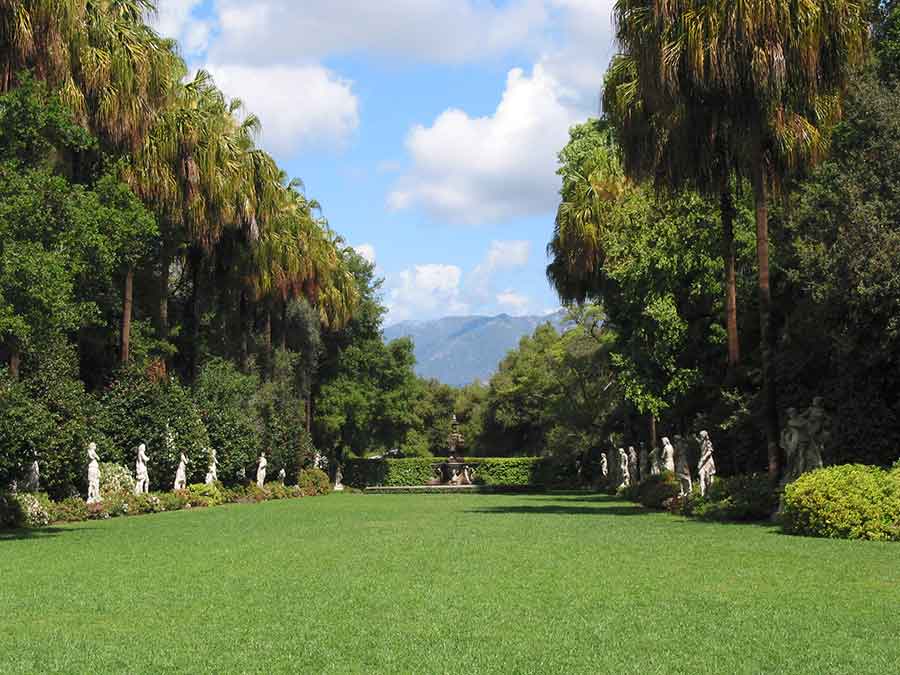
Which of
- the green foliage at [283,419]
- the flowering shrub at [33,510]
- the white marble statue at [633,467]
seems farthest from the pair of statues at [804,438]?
the green foliage at [283,419]

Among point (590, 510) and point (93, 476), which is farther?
point (93, 476)

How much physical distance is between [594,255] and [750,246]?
11.0m

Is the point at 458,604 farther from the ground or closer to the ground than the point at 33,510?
closer to the ground

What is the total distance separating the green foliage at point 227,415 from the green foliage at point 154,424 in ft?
5.87

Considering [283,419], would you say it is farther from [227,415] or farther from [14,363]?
[14,363]

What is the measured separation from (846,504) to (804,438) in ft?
14.3

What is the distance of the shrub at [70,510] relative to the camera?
27.6m

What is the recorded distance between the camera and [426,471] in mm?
67625

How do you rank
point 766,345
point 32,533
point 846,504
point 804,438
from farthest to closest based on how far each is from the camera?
point 32,533
point 766,345
point 804,438
point 846,504

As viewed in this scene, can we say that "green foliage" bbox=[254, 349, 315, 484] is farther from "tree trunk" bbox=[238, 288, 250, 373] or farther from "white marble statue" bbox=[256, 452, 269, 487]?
"tree trunk" bbox=[238, 288, 250, 373]

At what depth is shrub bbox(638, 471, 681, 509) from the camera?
2998cm

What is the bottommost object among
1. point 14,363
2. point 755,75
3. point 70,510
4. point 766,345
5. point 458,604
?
point 458,604

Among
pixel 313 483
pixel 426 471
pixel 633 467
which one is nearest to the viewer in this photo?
pixel 633 467

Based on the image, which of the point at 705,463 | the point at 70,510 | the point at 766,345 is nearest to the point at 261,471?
the point at 70,510
